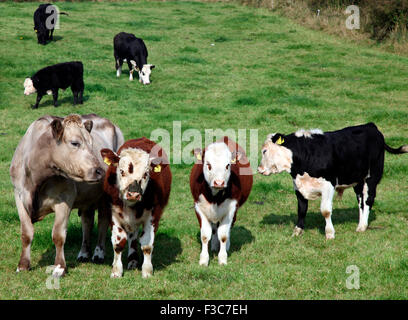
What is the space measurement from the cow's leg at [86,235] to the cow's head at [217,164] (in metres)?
1.83

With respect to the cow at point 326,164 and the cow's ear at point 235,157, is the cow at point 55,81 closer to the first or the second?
the cow at point 326,164

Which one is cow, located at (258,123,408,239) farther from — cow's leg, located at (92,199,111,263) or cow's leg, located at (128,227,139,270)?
cow's leg, located at (92,199,111,263)

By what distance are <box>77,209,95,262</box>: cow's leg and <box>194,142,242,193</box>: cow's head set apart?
1832 millimetres

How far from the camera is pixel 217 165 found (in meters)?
6.46

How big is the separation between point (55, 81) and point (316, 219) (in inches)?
428

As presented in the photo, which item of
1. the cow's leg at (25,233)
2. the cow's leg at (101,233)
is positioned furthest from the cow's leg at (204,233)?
the cow's leg at (25,233)

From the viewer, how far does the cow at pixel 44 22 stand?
22750mm

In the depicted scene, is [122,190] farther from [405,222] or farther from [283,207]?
[405,222]

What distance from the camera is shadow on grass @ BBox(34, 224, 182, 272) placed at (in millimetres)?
6730

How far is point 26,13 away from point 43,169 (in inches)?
1021

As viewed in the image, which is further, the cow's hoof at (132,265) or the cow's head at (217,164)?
the cow's hoof at (132,265)

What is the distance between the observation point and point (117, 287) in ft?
18.9

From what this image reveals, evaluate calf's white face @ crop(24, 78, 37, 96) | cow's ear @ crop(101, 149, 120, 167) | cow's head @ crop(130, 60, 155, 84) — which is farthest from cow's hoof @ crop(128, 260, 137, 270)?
cow's head @ crop(130, 60, 155, 84)
